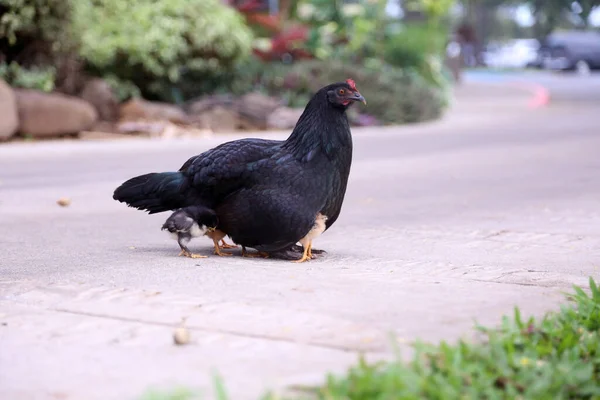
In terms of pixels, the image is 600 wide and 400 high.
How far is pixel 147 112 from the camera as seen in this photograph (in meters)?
19.1

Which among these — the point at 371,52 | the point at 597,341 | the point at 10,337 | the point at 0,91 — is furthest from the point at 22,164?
the point at 371,52

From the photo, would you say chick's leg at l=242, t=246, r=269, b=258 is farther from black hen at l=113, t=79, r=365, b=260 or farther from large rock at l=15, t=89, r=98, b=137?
large rock at l=15, t=89, r=98, b=137

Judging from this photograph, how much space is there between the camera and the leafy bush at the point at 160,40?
19.5 metres

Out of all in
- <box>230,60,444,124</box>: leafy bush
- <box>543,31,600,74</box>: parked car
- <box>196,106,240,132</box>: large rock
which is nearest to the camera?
<box>196,106,240,132</box>: large rock

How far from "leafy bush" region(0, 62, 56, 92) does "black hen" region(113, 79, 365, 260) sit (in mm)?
11423

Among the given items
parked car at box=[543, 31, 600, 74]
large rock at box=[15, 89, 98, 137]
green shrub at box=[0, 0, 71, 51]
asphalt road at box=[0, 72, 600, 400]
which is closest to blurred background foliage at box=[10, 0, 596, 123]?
green shrub at box=[0, 0, 71, 51]

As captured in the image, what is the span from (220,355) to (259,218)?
7.74 feet

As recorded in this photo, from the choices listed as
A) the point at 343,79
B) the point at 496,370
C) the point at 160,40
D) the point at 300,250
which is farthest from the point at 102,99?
the point at 496,370

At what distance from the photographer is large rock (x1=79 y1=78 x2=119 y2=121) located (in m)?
19.2

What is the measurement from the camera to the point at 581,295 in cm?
559

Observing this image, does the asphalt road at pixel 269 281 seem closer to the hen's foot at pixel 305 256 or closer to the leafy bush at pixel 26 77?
the hen's foot at pixel 305 256

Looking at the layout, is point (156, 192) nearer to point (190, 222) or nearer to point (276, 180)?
point (190, 222)

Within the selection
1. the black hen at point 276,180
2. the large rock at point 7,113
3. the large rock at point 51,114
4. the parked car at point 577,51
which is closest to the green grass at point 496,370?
the black hen at point 276,180

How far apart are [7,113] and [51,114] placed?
1008 mm
